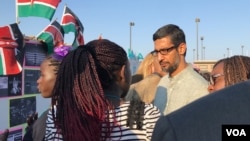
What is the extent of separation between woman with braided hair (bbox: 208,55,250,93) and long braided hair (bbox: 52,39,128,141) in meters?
0.86

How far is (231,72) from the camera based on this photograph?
233 centimetres

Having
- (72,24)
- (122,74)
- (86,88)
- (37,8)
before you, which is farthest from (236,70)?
(72,24)

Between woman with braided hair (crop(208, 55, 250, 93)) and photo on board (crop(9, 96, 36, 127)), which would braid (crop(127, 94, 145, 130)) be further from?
photo on board (crop(9, 96, 36, 127))

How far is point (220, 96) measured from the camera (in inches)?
26.6

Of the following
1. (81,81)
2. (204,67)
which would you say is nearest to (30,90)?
(81,81)

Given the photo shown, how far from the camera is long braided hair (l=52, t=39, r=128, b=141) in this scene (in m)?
1.67

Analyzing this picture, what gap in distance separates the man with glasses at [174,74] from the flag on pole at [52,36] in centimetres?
244

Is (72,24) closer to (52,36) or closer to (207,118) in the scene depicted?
(52,36)

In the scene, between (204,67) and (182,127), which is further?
(204,67)

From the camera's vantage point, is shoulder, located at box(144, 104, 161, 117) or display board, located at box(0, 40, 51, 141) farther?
display board, located at box(0, 40, 51, 141)

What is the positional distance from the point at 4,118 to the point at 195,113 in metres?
3.80

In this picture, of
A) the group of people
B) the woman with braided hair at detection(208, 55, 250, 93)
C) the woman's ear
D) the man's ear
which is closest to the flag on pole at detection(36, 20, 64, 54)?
the group of people

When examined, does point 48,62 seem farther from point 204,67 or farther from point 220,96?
point 204,67

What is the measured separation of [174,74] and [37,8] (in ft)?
9.28
